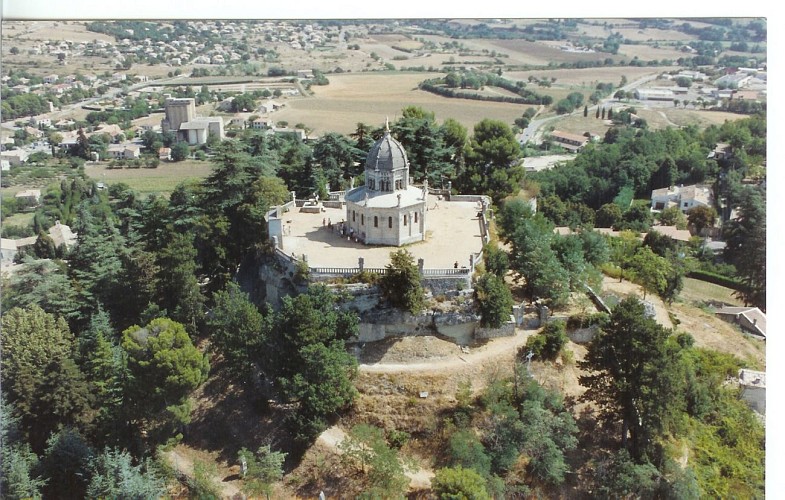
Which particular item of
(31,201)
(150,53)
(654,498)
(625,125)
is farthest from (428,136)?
(625,125)

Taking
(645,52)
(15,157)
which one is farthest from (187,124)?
(645,52)

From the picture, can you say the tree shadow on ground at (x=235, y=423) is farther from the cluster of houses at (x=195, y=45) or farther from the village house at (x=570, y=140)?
the village house at (x=570, y=140)

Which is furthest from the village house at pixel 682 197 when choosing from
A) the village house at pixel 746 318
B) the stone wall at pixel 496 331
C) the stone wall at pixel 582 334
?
the stone wall at pixel 496 331

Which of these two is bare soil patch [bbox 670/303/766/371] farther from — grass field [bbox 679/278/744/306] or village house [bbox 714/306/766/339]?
grass field [bbox 679/278/744/306]

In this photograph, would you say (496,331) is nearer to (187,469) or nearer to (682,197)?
(187,469)

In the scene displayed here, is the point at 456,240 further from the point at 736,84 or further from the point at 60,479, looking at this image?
the point at 736,84

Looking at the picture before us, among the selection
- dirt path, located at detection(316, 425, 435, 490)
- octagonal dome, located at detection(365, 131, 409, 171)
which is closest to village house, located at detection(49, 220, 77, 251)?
octagonal dome, located at detection(365, 131, 409, 171)
